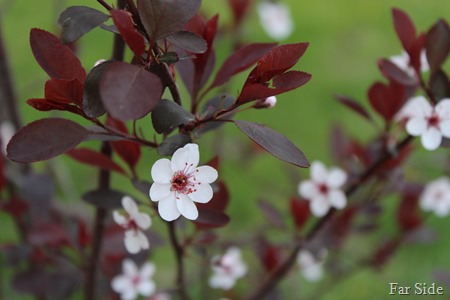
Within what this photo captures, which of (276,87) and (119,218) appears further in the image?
(119,218)

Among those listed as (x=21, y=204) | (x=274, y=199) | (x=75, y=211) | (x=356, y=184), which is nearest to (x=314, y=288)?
(x=274, y=199)

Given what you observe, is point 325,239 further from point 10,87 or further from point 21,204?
point 10,87

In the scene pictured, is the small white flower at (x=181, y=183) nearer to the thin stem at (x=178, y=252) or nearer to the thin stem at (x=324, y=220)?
the thin stem at (x=178, y=252)

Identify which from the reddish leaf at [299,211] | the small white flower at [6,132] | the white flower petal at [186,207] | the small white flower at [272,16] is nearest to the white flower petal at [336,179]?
the reddish leaf at [299,211]

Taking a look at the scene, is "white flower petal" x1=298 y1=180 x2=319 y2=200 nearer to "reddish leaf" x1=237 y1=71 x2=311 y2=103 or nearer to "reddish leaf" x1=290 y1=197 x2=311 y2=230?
"reddish leaf" x1=290 y1=197 x2=311 y2=230

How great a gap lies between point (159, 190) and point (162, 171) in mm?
24

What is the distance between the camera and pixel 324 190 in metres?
1.21

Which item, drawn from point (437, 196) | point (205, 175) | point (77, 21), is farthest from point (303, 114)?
point (77, 21)

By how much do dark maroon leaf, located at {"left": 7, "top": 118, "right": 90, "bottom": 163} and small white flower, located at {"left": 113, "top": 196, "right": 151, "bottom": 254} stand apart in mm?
205

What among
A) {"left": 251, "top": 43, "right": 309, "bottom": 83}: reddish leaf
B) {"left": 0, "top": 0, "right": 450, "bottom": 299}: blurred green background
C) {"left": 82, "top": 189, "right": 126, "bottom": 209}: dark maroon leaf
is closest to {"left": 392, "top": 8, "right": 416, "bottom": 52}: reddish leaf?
{"left": 251, "top": 43, "right": 309, "bottom": 83}: reddish leaf

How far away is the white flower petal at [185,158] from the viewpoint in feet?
2.54

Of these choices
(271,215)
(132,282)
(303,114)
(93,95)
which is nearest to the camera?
(93,95)

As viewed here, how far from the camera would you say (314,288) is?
6.48ft

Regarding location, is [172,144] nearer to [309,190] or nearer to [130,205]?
[130,205]
